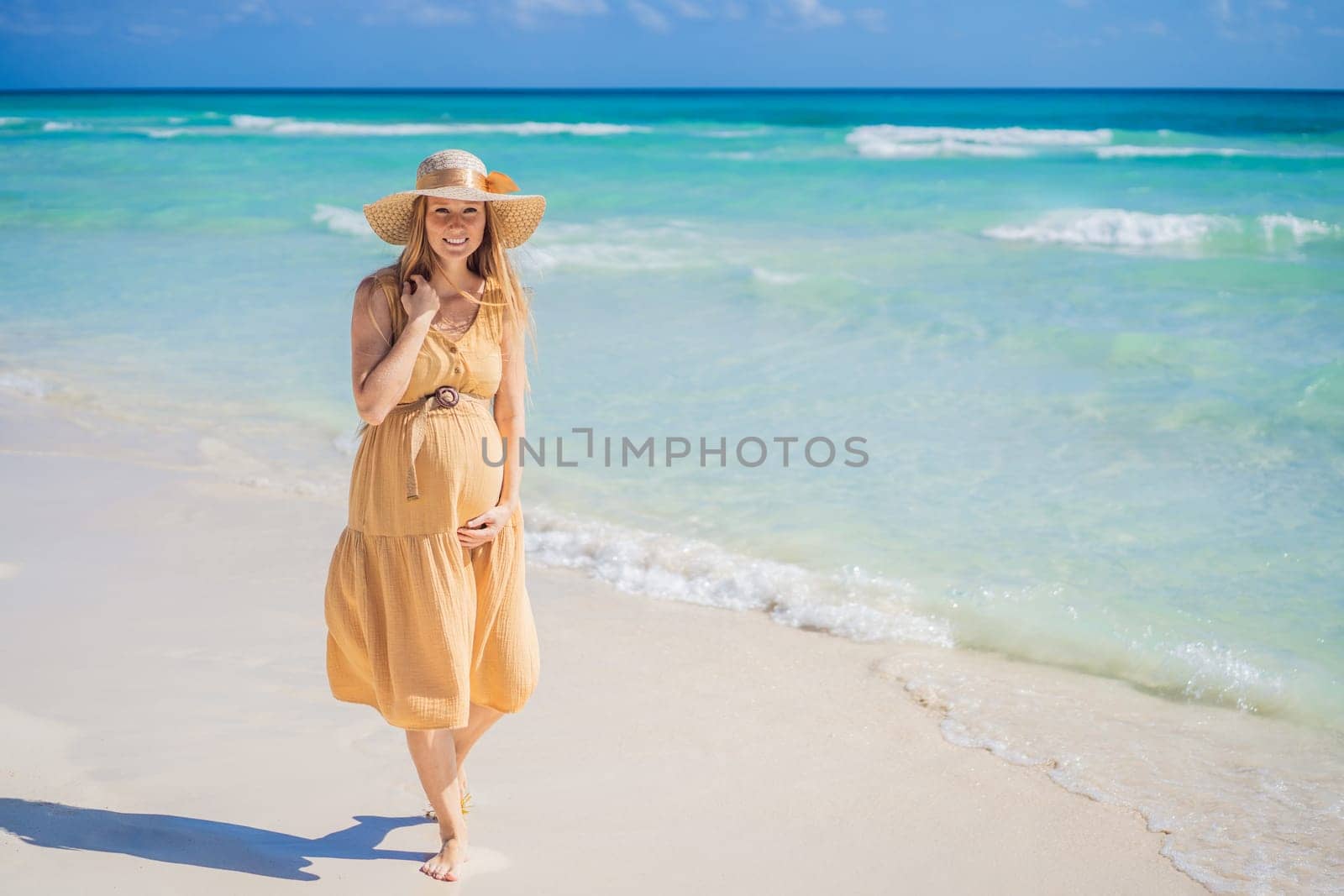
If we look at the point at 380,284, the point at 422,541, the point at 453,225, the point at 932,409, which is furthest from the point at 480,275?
the point at 932,409

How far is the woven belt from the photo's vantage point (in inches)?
104

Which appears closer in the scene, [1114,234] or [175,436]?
[175,436]

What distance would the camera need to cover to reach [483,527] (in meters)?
2.74

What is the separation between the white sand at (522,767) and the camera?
2.86m

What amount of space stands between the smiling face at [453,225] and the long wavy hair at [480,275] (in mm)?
21

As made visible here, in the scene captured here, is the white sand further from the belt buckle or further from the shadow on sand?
the belt buckle

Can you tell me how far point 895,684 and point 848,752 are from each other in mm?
602

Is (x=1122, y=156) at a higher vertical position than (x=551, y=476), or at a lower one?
higher

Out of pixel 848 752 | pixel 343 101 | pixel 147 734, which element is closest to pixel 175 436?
pixel 147 734

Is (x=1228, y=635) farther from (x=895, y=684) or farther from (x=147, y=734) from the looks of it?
(x=147, y=734)

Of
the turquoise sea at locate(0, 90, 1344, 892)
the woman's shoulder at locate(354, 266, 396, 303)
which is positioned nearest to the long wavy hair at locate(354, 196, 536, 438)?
the woman's shoulder at locate(354, 266, 396, 303)

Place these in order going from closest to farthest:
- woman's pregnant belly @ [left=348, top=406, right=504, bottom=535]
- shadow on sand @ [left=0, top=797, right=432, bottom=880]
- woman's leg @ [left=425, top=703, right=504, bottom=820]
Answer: woman's pregnant belly @ [left=348, top=406, right=504, bottom=535] < shadow on sand @ [left=0, top=797, right=432, bottom=880] < woman's leg @ [left=425, top=703, right=504, bottom=820]

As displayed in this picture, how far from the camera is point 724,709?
385cm

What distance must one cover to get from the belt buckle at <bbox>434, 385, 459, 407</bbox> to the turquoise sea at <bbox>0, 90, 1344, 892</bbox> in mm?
2147
